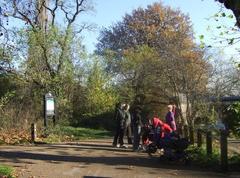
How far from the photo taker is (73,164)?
1576cm

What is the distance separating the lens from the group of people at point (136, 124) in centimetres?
1731

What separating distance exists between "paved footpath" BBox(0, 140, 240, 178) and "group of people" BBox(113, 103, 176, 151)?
0.67 meters

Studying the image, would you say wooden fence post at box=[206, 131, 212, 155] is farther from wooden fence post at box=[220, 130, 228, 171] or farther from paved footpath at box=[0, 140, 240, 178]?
wooden fence post at box=[220, 130, 228, 171]

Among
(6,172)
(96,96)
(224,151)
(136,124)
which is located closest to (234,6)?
(224,151)

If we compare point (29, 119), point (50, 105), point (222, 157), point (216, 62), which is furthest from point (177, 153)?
point (216, 62)

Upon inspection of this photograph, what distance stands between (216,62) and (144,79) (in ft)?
17.3

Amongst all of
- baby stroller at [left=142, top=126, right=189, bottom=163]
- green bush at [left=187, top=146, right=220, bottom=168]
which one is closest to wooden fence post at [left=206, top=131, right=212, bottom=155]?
green bush at [left=187, top=146, right=220, bottom=168]

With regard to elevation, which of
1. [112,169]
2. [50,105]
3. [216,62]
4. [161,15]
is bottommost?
[112,169]

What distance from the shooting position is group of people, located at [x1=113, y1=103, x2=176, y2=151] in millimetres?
17312

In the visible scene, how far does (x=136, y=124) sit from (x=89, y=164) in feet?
15.1

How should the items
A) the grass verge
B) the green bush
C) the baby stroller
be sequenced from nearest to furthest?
the grass verge < the green bush < the baby stroller

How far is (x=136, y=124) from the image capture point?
20047 millimetres

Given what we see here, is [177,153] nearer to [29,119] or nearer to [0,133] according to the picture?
[0,133]

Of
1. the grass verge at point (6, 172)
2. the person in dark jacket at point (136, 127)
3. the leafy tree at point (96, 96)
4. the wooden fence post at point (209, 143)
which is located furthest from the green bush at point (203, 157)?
the leafy tree at point (96, 96)
